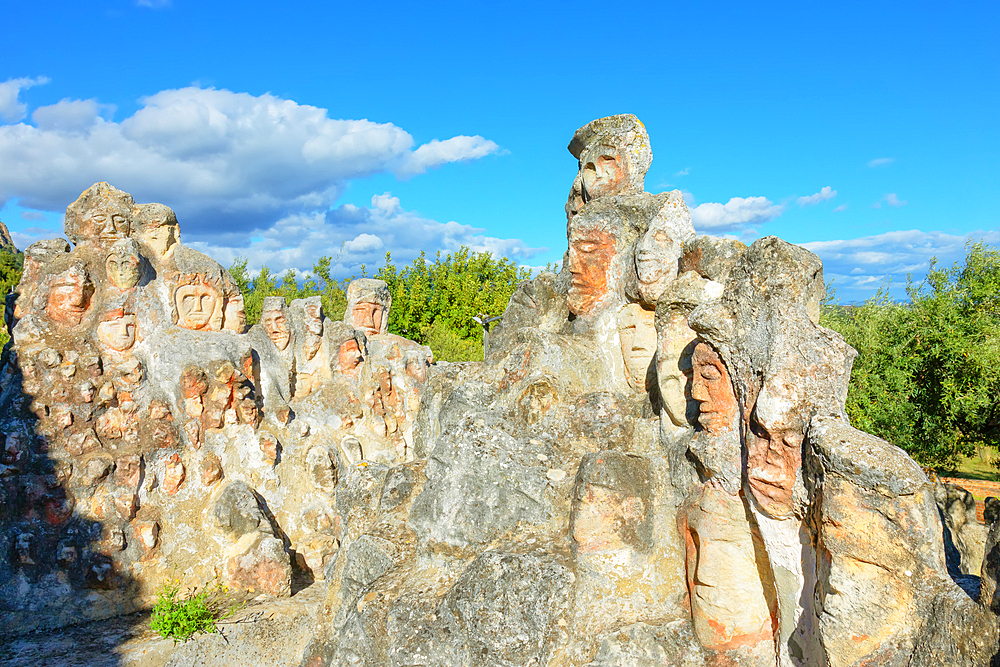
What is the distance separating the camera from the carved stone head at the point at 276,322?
1334 centimetres

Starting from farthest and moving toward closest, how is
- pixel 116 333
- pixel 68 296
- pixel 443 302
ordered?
pixel 443 302, pixel 116 333, pixel 68 296

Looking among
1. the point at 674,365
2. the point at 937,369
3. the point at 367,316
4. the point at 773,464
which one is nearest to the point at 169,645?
the point at 367,316

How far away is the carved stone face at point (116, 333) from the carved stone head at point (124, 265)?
0.57 m

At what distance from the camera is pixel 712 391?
17.6 ft

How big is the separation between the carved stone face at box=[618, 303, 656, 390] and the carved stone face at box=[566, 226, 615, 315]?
1.29ft

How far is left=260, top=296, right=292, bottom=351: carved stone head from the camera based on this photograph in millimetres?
13336

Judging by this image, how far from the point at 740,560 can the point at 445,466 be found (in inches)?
101

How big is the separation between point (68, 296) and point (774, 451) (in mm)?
10857

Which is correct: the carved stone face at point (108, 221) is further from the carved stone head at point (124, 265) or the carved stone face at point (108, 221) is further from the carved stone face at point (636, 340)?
the carved stone face at point (636, 340)

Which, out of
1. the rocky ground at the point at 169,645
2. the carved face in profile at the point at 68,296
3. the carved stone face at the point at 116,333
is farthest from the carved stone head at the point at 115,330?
the rocky ground at the point at 169,645

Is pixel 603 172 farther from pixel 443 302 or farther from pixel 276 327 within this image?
pixel 443 302

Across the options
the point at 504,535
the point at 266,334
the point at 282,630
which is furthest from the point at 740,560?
the point at 266,334

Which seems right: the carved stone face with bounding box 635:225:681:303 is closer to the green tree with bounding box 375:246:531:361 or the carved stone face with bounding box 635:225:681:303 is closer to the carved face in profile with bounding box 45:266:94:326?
the carved face in profile with bounding box 45:266:94:326

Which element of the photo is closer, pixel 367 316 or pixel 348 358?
pixel 348 358
